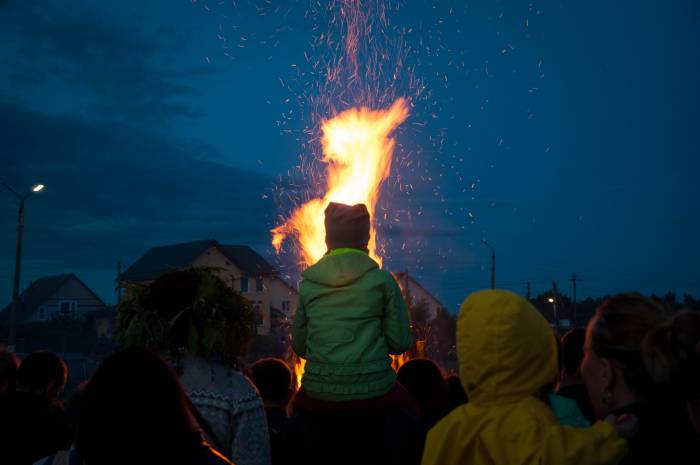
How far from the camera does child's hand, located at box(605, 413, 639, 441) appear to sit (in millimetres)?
2971

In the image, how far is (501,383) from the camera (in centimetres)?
319

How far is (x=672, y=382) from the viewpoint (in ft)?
9.94

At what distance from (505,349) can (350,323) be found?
6.28 ft

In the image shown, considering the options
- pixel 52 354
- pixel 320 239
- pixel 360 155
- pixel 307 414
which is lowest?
pixel 307 414

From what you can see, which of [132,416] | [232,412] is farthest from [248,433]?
[132,416]

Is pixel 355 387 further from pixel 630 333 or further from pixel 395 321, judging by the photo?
pixel 630 333

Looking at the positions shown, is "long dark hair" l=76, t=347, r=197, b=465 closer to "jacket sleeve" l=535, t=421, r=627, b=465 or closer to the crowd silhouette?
the crowd silhouette

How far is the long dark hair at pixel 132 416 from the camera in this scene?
280 centimetres

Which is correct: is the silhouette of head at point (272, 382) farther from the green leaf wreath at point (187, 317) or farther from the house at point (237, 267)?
the house at point (237, 267)

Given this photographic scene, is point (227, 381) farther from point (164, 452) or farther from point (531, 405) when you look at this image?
point (531, 405)

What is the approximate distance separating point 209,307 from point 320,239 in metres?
3.35

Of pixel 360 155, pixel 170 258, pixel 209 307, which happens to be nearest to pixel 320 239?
pixel 360 155

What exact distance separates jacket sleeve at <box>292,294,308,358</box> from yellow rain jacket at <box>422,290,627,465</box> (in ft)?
6.83

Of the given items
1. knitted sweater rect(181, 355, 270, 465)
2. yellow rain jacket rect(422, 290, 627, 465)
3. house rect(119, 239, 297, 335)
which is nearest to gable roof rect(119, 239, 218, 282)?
house rect(119, 239, 297, 335)
